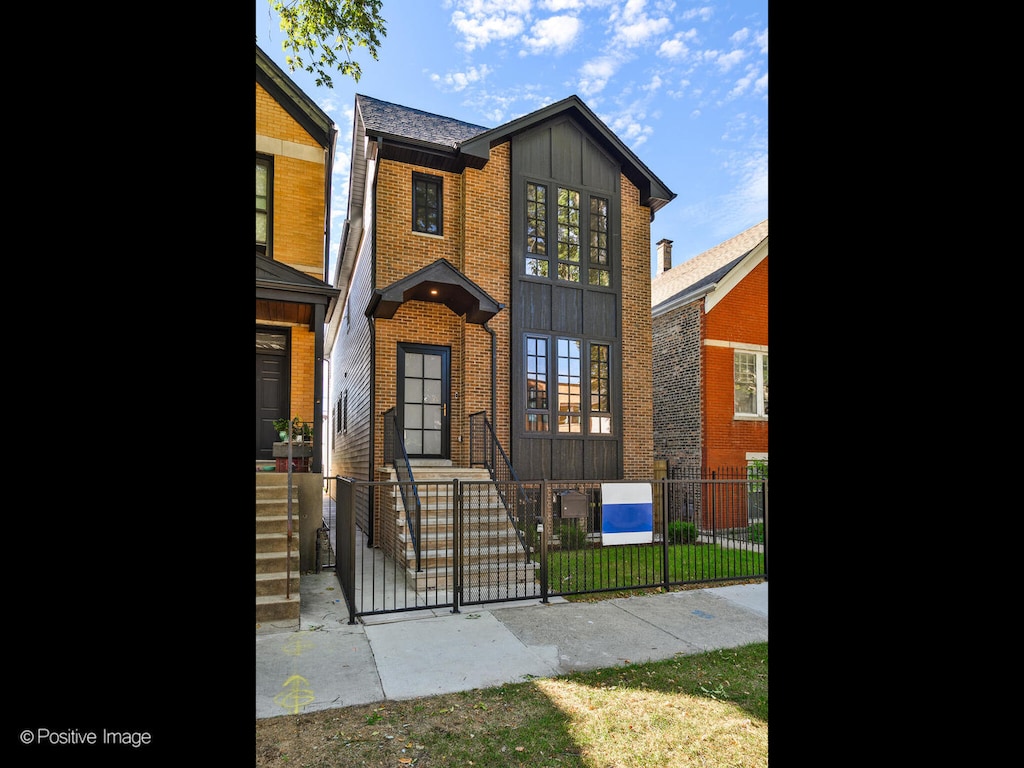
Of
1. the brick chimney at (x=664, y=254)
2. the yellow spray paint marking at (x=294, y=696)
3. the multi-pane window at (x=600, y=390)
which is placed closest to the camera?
the yellow spray paint marking at (x=294, y=696)

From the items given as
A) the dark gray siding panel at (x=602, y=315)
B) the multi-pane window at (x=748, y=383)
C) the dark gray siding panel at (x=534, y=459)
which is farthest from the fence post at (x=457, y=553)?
the multi-pane window at (x=748, y=383)

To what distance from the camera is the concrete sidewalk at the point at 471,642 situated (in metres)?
4.51

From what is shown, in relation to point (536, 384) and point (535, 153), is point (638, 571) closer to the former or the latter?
point (536, 384)

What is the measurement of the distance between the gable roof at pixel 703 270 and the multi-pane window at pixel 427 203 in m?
5.96

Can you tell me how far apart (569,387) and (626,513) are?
4.60 meters

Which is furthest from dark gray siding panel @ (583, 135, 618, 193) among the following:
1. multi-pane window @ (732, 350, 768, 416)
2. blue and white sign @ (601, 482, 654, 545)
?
blue and white sign @ (601, 482, 654, 545)

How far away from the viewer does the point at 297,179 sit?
1071cm

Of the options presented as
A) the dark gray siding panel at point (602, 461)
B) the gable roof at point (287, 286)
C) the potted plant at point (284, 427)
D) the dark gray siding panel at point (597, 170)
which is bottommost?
the dark gray siding panel at point (602, 461)

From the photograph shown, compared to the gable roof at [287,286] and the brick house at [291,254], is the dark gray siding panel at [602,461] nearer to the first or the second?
the brick house at [291,254]

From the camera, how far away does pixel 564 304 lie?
12.3m

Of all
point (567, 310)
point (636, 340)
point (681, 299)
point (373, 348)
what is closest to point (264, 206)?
point (373, 348)

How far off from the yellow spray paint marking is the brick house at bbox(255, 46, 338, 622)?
192 inches

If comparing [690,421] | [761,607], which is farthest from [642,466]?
[761,607]
